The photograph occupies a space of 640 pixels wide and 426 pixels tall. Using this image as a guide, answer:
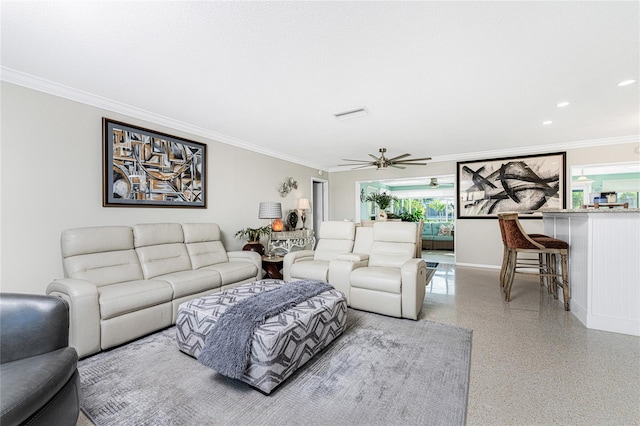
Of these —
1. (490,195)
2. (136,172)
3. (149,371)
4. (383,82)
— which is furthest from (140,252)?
(490,195)

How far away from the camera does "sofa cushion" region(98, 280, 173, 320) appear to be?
2.25 meters

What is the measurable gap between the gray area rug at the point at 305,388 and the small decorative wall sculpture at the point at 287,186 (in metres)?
3.77

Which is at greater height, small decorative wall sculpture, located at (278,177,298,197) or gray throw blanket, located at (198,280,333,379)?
small decorative wall sculpture, located at (278,177,298,197)

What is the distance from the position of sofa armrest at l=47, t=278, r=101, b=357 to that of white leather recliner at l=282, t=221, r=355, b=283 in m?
2.06

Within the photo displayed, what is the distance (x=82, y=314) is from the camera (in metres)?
2.12

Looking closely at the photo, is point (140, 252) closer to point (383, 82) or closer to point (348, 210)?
point (383, 82)

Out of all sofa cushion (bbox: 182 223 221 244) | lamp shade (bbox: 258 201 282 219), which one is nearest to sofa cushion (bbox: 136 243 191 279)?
sofa cushion (bbox: 182 223 221 244)

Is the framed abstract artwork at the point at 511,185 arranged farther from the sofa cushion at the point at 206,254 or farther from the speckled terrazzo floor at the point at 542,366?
the sofa cushion at the point at 206,254

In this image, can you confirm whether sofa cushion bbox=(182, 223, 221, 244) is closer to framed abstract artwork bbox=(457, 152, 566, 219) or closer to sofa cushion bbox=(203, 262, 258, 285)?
sofa cushion bbox=(203, 262, 258, 285)

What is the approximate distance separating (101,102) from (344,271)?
3352 millimetres

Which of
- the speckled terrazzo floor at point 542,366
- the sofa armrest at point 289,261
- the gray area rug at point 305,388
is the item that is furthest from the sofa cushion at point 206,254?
the speckled terrazzo floor at point 542,366

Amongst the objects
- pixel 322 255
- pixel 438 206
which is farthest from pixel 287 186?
pixel 438 206

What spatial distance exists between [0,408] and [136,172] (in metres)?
2.87

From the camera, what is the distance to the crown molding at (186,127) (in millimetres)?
2551
